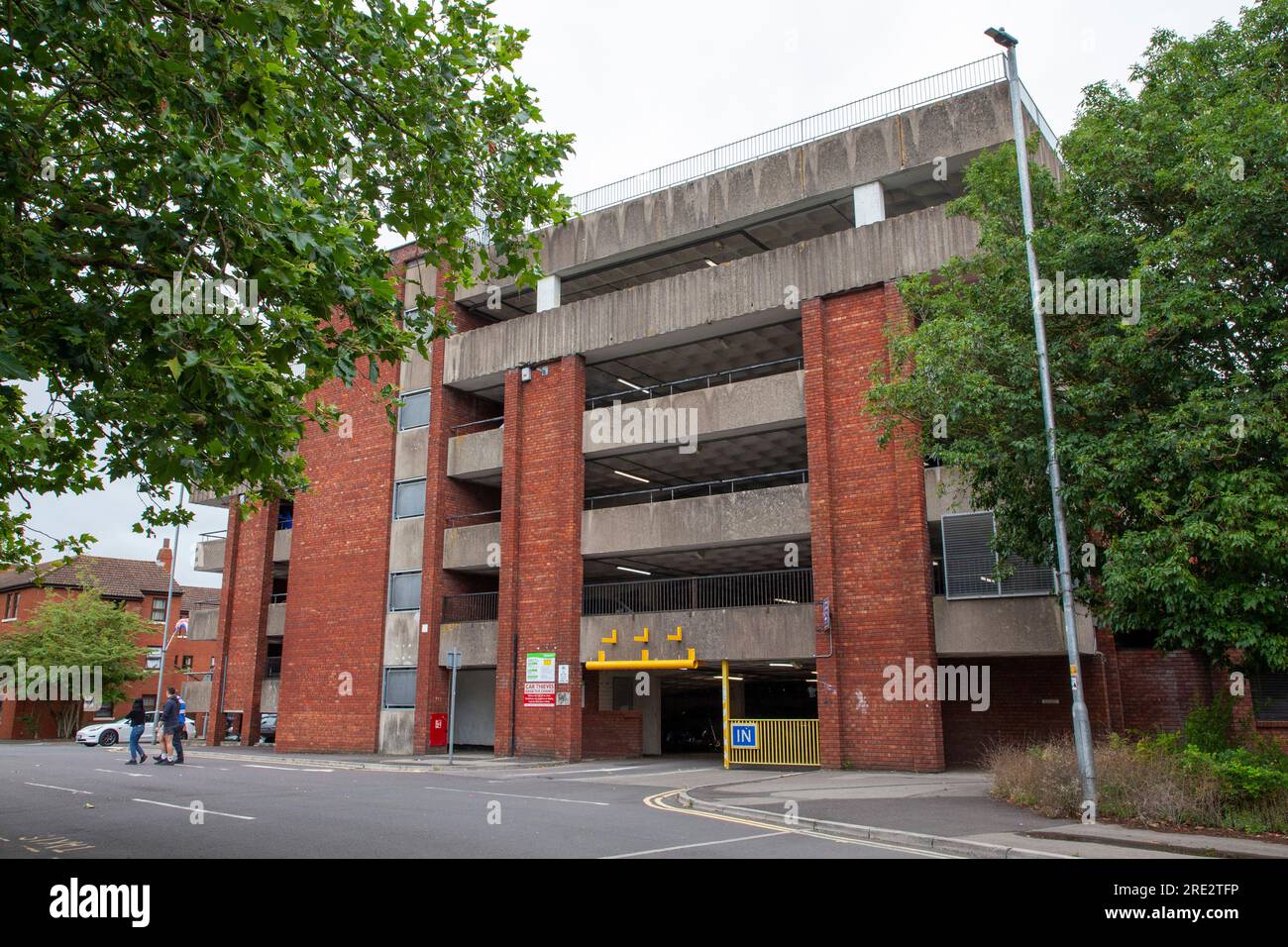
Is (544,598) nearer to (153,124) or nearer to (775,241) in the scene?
(775,241)

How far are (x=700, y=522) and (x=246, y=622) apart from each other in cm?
1895

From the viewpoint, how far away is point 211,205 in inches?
313

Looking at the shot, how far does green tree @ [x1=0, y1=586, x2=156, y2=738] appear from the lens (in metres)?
46.7

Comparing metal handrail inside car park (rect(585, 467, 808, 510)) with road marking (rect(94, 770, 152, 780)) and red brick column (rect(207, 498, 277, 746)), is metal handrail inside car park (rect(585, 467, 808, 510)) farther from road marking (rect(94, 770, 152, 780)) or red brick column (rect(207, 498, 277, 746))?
road marking (rect(94, 770, 152, 780))

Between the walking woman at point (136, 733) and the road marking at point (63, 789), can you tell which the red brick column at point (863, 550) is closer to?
the road marking at point (63, 789)

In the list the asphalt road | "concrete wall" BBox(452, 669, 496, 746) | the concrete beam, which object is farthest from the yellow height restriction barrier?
"concrete wall" BBox(452, 669, 496, 746)

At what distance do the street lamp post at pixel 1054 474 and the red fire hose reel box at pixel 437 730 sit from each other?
63.4ft

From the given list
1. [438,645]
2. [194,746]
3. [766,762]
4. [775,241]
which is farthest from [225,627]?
[775,241]

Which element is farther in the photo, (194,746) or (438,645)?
(194,746)

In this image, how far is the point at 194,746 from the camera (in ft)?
110

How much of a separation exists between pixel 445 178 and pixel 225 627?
2871 centimetres

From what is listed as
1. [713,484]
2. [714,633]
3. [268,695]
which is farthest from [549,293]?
[268,695]

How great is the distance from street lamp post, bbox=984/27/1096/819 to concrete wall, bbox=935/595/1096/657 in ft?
20.7

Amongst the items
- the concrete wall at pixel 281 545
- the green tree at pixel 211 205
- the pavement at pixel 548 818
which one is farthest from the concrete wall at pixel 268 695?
the green tree at pixel 211 205
